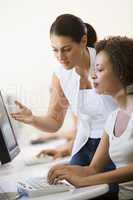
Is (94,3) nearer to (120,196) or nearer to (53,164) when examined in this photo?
(53,164)

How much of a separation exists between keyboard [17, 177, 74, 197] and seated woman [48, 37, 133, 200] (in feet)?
0.34

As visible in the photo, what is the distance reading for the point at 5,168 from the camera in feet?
6.40

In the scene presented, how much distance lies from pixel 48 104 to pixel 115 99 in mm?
341

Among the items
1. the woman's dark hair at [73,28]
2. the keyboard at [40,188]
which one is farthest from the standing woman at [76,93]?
the keyboard at [40,188]

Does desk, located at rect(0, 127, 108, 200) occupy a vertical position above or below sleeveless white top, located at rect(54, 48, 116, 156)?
below

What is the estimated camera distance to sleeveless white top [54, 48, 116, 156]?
1.91 m

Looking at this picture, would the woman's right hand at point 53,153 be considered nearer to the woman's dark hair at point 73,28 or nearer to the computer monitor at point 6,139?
the computer monitor at point 6,139

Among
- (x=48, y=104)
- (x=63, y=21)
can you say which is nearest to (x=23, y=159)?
(x=48, y=104)

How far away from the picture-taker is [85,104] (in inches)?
76.0

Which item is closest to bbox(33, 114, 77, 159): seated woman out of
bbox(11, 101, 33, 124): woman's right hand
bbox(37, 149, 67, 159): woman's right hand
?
bbox(37, 149, 67, 159): woman's right hand

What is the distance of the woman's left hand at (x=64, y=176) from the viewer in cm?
176

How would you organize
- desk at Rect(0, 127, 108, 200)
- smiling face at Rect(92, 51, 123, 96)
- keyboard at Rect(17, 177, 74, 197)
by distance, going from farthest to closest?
1. smiling face at Rect(92, 51, 123, 96)
2. desk at Rect(0, 127, 108, 200)
3. keyboard at Rect(17, 177, 74, 197)

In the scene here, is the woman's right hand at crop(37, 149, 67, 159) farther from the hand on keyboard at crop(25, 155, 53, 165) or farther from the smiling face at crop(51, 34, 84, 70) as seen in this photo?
the smiling face at crop(51, 34, 84, 70)

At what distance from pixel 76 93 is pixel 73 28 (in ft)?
1.08
